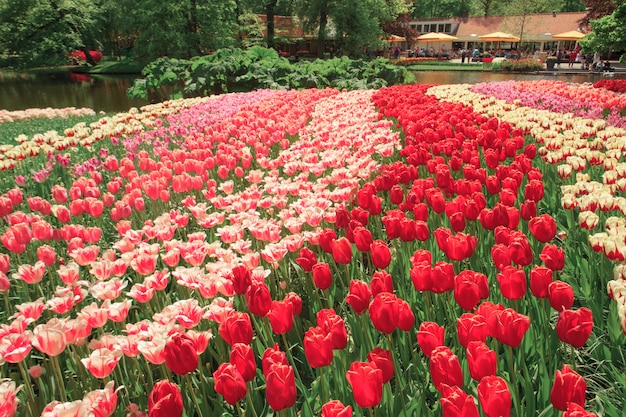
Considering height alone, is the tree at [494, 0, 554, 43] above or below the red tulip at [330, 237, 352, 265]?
above

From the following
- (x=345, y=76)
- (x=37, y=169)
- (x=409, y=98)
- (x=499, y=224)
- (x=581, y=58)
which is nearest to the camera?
(x=499, y=224)

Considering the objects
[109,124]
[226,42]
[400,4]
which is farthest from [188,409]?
[400,4]

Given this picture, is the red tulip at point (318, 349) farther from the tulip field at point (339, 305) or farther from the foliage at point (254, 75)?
the foliage at point (254, 75)

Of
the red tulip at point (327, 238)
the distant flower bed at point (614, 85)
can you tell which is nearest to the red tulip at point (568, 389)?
the red tulip at point (327, 238)

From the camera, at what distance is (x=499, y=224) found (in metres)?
2.63

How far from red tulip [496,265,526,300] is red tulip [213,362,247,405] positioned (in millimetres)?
1038

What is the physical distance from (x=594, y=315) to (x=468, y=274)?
0.86 m

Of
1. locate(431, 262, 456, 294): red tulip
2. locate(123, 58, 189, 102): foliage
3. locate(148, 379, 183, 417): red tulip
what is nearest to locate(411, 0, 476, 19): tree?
locate(123, 58, 189, 102): foliage

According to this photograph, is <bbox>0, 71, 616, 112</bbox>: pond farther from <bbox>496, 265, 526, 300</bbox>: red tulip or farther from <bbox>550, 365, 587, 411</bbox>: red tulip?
<bbox>550, 365, 587, 411</bbox>: red tulip

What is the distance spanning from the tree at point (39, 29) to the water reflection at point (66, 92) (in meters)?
1.81

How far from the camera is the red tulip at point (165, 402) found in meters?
1.37

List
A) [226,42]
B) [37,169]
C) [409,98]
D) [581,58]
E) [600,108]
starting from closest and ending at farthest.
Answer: [37,169], [600,108], [409,98], [226,42], [581,58]

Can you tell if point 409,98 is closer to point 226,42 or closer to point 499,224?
point 499,224

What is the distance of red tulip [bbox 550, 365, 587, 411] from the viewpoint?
51.3 inches
